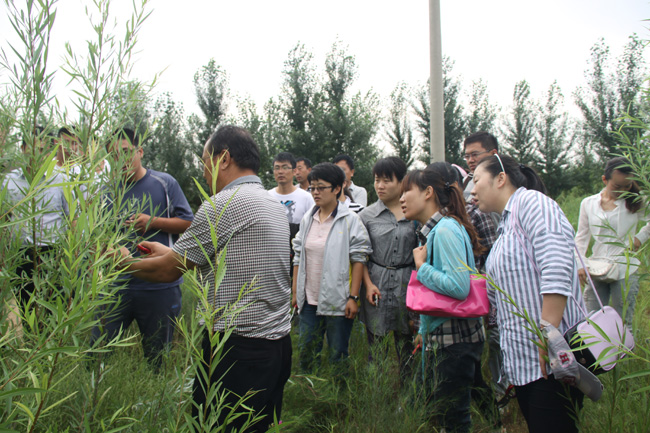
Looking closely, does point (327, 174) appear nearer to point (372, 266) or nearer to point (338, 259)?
point (338, 259)

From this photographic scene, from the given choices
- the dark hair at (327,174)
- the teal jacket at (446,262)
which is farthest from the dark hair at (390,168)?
the teal jacket at (446,262)

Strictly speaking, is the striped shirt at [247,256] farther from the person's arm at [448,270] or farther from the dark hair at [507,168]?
the dark hair at [507,168]

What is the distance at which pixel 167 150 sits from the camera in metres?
21.6

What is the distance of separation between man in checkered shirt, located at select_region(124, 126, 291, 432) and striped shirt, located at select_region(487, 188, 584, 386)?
1034 mm

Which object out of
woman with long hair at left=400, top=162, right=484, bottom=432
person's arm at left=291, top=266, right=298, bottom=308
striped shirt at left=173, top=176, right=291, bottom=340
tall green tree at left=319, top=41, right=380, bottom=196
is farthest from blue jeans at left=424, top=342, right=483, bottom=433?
tall green tree at left=319, top=41, right=380, bottom=196

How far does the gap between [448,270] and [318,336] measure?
149cm

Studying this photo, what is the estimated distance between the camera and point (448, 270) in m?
2.57

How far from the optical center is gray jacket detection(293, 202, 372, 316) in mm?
3613

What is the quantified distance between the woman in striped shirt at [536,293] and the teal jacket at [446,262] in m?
0.37

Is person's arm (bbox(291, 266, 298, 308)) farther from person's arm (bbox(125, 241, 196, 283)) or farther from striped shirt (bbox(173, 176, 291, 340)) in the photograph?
person's arm (bbox(125, 241, 196, 283))

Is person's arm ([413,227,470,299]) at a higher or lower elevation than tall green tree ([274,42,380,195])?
lower

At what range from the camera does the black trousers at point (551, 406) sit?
6.16 ft

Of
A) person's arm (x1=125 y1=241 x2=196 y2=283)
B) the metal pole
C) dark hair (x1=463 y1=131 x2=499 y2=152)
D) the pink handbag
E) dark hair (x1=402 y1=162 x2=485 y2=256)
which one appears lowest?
the pink handbag

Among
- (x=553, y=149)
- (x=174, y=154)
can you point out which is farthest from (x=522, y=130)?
(x=174, y=154)
